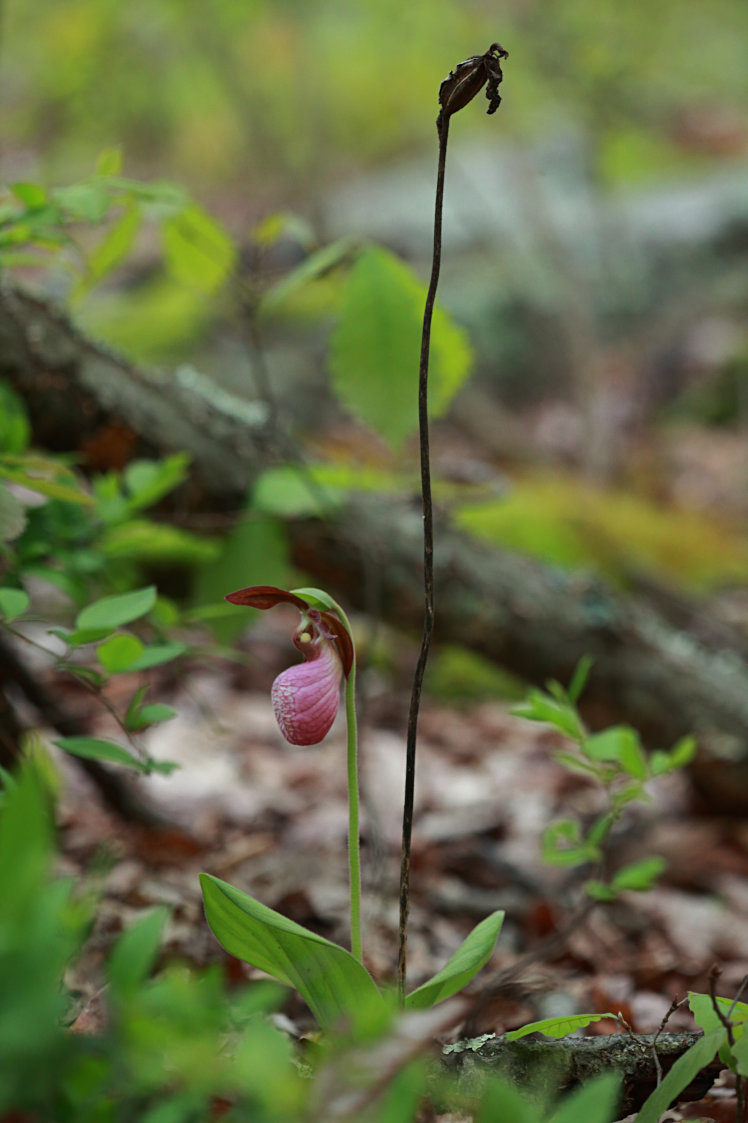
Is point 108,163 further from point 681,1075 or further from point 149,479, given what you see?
point 681,1075

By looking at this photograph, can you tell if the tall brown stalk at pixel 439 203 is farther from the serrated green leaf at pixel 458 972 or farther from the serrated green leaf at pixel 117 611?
the serrated green leaf at pixel 117 611

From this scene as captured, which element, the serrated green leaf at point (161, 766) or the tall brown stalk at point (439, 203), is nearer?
the tall brown stalk at point (439, 203)

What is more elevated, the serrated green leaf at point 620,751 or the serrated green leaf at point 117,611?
the serrated green leaf at point 117,611

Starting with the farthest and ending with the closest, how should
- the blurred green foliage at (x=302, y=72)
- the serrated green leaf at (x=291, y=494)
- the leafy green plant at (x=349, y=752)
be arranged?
the blurred green foliage at (x=302, y=72) → the serrated green leaf at (x=291, y=494) → the leafy green plant at (x=349, y=752)

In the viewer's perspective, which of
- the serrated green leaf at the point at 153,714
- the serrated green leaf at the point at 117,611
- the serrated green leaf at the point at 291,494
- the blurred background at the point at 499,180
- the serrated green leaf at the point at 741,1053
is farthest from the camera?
the blurred background at the point at 499,180

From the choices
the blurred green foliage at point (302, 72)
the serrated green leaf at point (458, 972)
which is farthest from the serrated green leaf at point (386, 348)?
the blurred green foliage at point (302, 72)

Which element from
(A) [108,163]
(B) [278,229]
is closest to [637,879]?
(B) [278,229]

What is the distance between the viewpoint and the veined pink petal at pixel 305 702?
75 cm

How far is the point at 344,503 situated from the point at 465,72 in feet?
3.64

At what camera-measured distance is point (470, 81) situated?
708mm

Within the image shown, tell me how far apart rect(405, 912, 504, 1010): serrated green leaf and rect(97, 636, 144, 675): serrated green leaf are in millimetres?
429

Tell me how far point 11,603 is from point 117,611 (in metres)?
0.10

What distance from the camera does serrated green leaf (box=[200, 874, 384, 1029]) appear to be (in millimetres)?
718

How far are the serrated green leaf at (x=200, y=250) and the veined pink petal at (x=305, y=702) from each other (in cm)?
88
